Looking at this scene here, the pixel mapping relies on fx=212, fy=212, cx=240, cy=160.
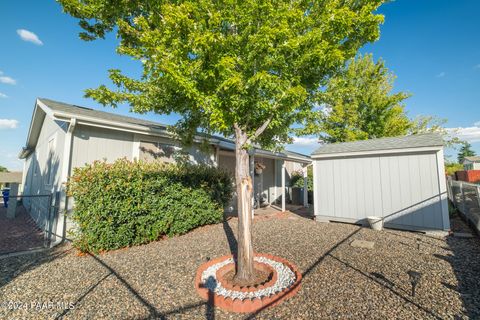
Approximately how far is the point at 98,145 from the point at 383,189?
363 inches

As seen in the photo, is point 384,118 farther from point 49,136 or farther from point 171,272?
point 49,136

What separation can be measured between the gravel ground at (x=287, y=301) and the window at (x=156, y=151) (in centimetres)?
302

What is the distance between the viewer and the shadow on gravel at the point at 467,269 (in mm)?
2832

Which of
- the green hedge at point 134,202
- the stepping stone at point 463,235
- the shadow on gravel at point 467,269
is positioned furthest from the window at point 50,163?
the stepping stone at point 463,235

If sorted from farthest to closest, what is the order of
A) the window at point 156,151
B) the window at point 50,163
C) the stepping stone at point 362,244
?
1. the window at point 156,151
2. the window at point 50,163
3. the stepping stone at point 362,244

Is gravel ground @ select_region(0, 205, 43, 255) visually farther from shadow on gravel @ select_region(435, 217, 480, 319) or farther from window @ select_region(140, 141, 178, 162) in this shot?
shadow on gravel @ select_region(435, 217, 480, 319)

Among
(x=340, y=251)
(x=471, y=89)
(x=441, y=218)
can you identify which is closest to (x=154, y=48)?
(x=340, y=251)

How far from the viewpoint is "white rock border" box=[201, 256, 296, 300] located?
317cm

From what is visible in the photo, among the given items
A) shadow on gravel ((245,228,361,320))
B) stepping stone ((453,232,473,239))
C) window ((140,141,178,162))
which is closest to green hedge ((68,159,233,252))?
window ((140,141,178,162))

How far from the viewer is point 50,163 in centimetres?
768

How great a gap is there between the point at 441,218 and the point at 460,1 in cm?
860

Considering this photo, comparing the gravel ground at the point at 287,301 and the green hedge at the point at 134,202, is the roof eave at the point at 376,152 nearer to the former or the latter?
the gravel ground at the point at 287,301

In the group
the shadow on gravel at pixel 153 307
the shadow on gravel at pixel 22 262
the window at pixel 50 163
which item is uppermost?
the window at pixel 50 163

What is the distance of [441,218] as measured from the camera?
20.1 ft
